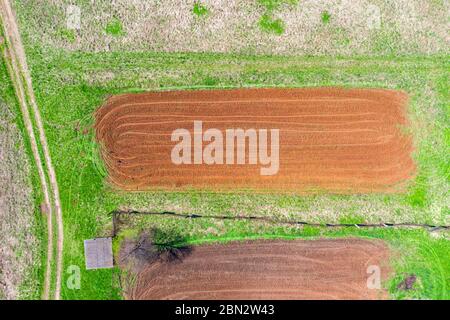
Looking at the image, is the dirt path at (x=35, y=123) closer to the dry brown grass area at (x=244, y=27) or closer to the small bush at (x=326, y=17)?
the dry brown grass area at (x=244, y=27)

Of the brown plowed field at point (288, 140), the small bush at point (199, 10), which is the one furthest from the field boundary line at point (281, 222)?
the small bush at point (199, 10)

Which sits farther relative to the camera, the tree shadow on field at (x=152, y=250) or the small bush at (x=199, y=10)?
the small bush at (x=199, y=10)

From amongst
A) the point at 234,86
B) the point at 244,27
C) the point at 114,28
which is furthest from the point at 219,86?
the point at 114,28

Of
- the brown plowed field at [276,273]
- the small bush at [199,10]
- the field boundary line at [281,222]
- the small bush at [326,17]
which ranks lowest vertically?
the brown plowed field at [276,273]

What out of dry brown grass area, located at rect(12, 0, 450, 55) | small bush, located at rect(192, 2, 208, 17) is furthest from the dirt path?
small bush, located at rect(192, 2, 208, 17)

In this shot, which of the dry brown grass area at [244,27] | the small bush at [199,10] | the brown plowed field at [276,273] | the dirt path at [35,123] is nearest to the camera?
the brown plowed field at [276,273]

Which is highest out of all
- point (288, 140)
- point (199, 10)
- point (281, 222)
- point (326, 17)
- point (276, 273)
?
point (199, 10)

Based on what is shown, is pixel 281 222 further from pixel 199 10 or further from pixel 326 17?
pixel 199 10
